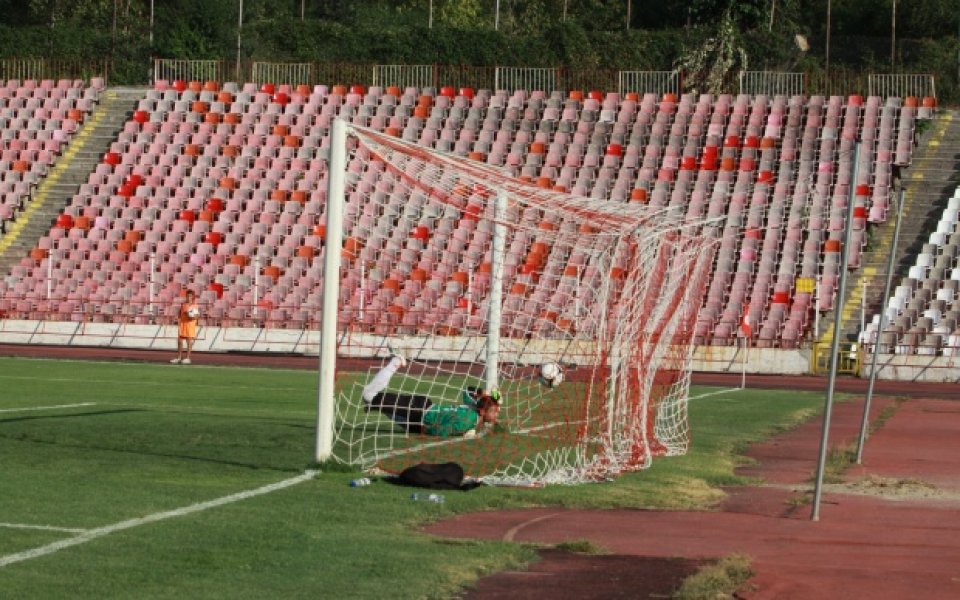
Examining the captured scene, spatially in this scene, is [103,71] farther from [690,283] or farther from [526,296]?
[690,283]

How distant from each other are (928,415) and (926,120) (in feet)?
69.9

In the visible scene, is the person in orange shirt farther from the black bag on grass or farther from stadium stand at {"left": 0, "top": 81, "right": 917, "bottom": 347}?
the black bag on grass

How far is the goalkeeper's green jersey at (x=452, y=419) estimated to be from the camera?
58.5 feet

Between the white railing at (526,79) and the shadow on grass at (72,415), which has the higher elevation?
the white railing at (526,79)

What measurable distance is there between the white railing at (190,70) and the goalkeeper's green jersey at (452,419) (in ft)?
126

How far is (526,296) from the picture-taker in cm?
2770

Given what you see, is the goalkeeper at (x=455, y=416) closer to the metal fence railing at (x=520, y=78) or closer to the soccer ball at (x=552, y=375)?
the soccer ball at (x=552, y=375)

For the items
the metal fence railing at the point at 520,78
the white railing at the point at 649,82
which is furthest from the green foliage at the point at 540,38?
the metal fence railing at the point at 520,78

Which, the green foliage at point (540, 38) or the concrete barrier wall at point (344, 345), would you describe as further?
the green foliage at point (540, 38)

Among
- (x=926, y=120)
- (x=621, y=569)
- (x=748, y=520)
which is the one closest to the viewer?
(x=621, y=569)

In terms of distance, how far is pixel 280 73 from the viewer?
2199 inches

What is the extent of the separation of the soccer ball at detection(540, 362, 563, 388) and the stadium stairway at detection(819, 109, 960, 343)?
19762 millimetres

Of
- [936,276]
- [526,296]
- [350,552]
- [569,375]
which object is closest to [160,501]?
[350,552]

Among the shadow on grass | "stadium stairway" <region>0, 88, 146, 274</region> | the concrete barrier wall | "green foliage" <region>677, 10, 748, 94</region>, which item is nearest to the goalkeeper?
the shadow on grass
